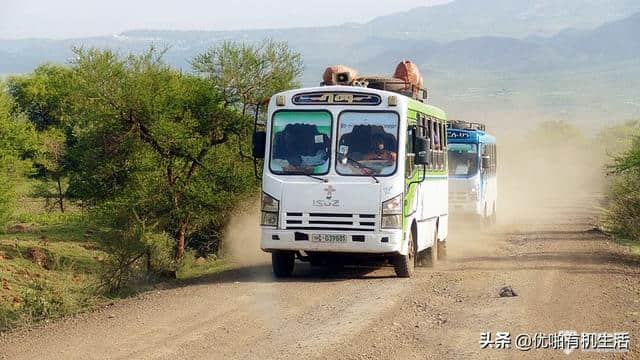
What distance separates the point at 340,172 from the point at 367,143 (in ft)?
2.25

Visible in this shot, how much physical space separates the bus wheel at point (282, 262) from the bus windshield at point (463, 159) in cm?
1511

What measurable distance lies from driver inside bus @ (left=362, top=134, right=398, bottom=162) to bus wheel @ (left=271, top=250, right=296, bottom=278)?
88.8 inches

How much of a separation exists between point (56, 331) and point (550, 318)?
20.6 ft

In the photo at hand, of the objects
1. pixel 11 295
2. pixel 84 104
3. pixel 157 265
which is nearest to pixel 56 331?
pixel 157 265

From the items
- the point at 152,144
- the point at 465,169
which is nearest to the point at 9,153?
the point at 152,144

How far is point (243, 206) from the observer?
27.2 m

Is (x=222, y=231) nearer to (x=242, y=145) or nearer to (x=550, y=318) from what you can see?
(x=242, y=145)

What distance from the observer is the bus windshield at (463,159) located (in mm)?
31938

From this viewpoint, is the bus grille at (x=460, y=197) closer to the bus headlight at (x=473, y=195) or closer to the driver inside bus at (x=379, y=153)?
the bus headlight at (x=473, y=195)

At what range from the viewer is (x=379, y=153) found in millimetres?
16641

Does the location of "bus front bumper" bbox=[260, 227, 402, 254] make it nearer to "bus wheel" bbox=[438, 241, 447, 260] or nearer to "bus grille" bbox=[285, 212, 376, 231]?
"bus grille" bbox=[285, 212, 376, 231]

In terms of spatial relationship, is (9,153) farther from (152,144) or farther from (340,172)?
(340,172)

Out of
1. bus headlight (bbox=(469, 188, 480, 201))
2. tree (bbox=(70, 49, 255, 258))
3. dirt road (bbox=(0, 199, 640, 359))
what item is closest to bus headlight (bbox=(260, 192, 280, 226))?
dirt road (bbox=(0, 199, 640, 359))

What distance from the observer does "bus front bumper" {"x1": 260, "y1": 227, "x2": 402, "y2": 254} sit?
16328 mm
